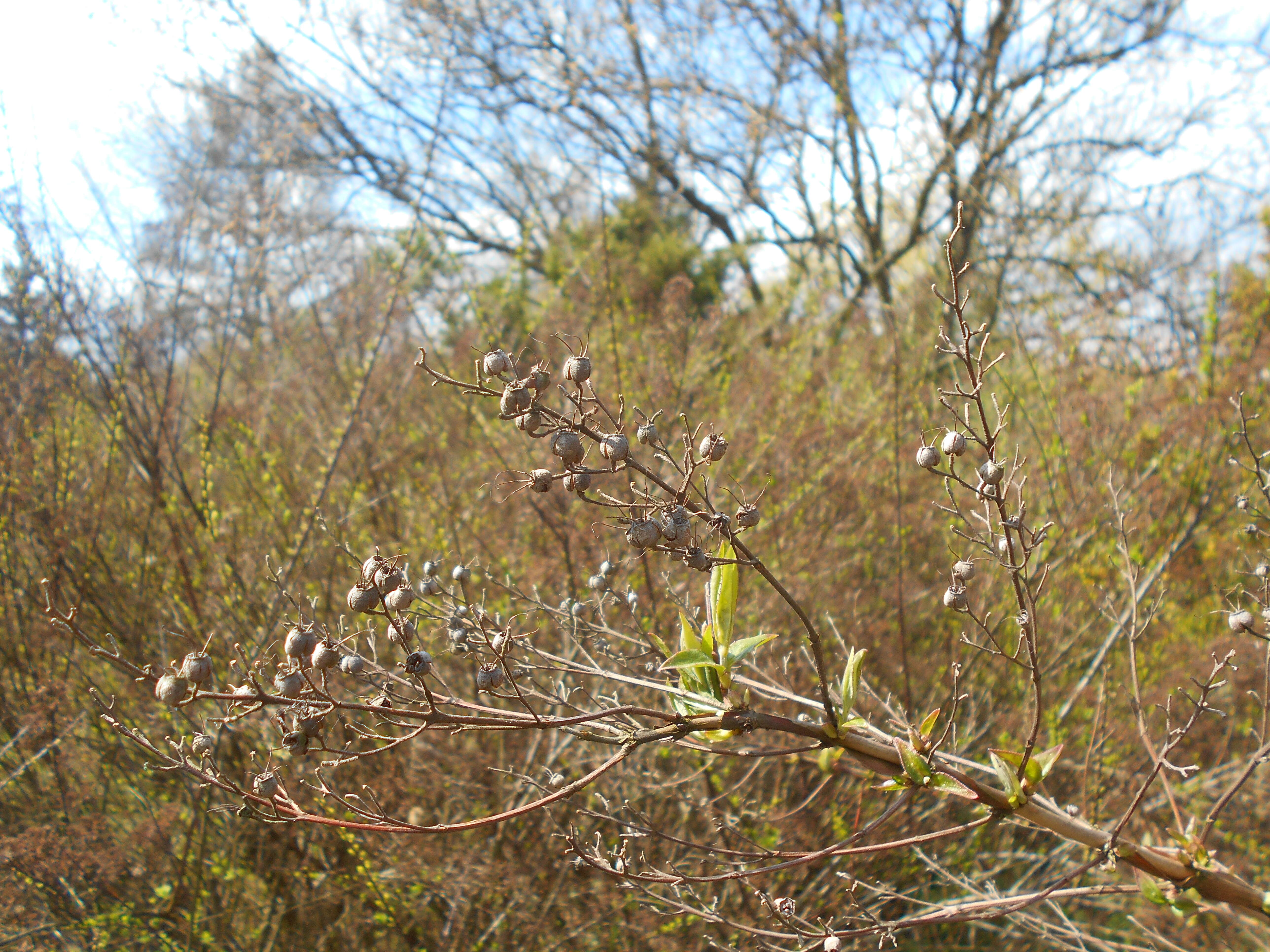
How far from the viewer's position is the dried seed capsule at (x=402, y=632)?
114 centimetres

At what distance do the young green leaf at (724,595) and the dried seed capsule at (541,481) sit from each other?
30 centimetres

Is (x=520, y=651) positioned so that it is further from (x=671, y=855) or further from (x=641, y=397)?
(x=641, y=397)

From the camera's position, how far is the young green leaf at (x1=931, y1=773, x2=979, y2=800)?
123 centimetres

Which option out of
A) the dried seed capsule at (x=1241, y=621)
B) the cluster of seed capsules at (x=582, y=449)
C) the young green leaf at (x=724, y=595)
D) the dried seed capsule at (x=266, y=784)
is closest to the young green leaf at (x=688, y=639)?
the young green leaf at (x=724, y=595)

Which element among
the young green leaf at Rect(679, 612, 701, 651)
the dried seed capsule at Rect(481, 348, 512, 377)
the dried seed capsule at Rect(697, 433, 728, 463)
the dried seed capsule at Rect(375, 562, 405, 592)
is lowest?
the young green leaf at Rect(679, 612, 701, 651)

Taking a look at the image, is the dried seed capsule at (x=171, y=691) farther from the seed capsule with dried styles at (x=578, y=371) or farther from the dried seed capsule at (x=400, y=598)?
the seed capsule with dried styles at (x=578, y=371)

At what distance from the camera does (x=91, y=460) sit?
3.61 meters

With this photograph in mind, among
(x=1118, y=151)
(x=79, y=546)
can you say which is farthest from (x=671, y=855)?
(x=1118, y=151)

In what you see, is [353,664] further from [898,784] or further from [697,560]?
[898,784]

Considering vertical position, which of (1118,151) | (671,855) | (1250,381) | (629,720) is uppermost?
(1118,151)

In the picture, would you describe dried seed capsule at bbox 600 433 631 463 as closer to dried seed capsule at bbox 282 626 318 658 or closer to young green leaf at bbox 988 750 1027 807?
dried seed capsule at bbox 282 626 318 658

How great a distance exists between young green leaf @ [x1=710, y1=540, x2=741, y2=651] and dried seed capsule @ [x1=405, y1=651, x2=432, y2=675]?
0.45 metres

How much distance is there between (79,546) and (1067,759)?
4560 millimetres

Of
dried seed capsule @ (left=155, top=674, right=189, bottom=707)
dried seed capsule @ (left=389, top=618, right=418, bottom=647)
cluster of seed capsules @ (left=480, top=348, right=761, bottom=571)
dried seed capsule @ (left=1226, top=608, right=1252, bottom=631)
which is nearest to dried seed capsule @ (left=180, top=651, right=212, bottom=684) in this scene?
dried seed capsule @ (left=155, top=674, right=189, bottom=707)
